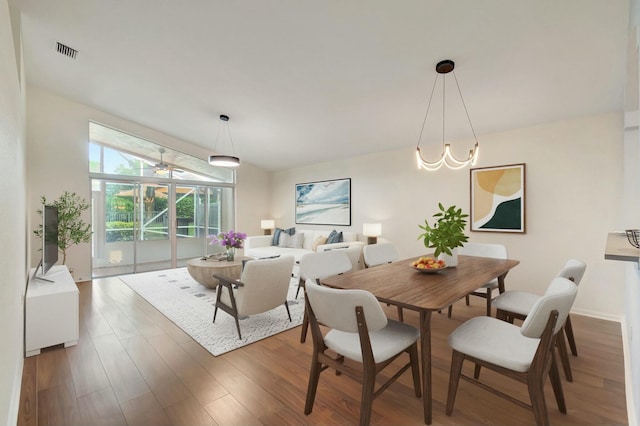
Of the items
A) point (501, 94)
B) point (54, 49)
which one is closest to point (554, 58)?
point (501, 94)

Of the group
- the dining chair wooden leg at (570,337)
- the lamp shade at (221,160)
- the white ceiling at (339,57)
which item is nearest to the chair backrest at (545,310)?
the dining chair wooden leg at (570,337)

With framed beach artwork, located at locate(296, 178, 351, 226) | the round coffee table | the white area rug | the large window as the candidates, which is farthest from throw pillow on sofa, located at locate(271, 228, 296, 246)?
the round coffee table

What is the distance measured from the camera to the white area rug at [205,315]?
280 cm

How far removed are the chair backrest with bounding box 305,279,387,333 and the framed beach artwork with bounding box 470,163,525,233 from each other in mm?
3283

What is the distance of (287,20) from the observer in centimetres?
246

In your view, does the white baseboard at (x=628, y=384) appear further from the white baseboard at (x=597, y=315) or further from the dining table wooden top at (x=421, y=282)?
the dining table wooden top at (x=421, y=282)

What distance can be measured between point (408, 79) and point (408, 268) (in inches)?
78.6

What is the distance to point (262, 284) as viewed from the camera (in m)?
2.89

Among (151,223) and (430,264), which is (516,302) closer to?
(430,264)

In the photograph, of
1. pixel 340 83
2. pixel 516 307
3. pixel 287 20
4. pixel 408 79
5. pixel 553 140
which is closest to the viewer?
pixel 516 307

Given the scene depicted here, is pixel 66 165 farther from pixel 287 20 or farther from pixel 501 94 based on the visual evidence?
pixel 501 94

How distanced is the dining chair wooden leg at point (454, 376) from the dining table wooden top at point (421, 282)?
14.2 inches

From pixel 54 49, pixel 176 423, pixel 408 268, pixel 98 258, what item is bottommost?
pixel 176 423

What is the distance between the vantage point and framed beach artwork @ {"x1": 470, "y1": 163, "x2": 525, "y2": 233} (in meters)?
3.77
